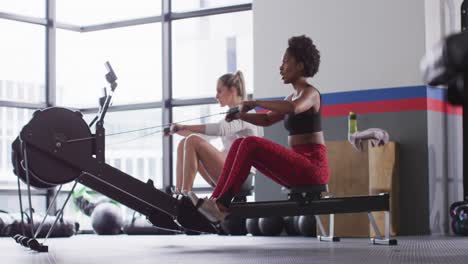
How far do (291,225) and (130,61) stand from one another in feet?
10.5

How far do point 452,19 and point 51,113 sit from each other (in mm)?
3944

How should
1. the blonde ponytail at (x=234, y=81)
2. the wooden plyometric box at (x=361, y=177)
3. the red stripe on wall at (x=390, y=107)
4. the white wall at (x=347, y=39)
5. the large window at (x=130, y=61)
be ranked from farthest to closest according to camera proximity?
1. the large window at (x=130, y=61)
2. the white wall at (x=347, y=39)
3. the red stripe on wall at (x=390, y=107)
4. the wooden plyometric box at (x=361, y=177)
5. the blonde ponytail at (x=234, y=81)

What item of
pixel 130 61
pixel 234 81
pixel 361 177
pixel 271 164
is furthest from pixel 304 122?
pixel 130 61

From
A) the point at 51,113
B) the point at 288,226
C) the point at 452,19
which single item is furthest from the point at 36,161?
the point at 452,19

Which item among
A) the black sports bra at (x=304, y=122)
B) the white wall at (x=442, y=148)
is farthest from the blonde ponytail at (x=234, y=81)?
the white wall at (x=442, y=148)

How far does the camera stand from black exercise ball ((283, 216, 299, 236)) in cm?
622

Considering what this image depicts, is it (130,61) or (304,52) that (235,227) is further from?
(130,61)

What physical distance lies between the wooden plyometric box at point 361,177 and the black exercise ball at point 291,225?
1.07ft

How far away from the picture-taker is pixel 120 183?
13.5ft

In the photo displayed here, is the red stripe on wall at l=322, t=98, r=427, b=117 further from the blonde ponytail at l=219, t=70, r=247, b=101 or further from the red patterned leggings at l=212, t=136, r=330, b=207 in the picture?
the red patterned leggings at l=212, t=136, r=330, b=207

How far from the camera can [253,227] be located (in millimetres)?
6434

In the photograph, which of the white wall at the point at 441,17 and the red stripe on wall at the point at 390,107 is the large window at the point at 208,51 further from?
the white wall at the point at 441,17

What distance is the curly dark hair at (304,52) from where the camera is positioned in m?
4.33

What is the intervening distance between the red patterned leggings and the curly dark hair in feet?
1.62
